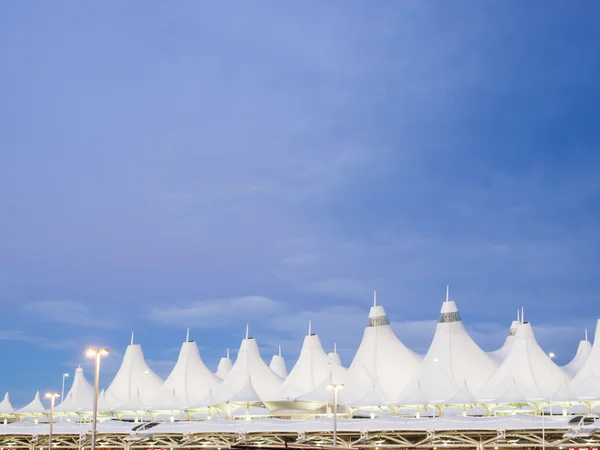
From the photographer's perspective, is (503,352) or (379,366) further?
(503,352)

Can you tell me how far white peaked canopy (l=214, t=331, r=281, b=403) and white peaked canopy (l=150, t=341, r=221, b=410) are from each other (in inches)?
77.8

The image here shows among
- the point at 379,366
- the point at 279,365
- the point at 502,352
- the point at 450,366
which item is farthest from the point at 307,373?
the point at 279,365

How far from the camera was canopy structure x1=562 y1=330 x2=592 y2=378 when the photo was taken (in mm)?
66069

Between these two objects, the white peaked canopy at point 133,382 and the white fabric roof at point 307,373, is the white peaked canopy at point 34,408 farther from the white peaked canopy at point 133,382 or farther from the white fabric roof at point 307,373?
the white fabric roof at point 307,373

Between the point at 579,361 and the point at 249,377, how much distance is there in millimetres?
28385

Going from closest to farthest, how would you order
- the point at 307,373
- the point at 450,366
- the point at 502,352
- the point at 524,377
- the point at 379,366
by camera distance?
the point at 524,377, the point at 450,366, the point at 379,366, the point at 307,373, the point at 502,352

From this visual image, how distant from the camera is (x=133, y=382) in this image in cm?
7425

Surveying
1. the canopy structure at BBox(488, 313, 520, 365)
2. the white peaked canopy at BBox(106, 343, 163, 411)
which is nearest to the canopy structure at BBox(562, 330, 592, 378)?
the canopy structure at BBox(488, 313, 520, 365)

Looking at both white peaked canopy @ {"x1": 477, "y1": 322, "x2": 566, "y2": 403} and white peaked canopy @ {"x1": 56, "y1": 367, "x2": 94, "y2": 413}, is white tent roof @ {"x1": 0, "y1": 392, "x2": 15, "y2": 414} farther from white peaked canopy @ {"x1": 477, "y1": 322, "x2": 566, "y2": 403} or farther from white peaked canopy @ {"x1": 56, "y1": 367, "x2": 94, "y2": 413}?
white peaked canopy @ {"x1": 477, "y1": 322, "x2": 566, "y2": 403}

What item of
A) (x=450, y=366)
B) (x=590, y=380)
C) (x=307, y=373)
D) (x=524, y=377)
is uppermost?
(x=450, y=366)

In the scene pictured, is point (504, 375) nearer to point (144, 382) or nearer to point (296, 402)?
point (296, 402)

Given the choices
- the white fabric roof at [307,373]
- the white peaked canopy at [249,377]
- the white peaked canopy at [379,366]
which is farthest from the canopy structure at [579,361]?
the white peaked canopy at [249,377]

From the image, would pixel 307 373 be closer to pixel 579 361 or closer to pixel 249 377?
pixel 249 377

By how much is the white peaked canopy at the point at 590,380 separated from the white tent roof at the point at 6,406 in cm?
4997
